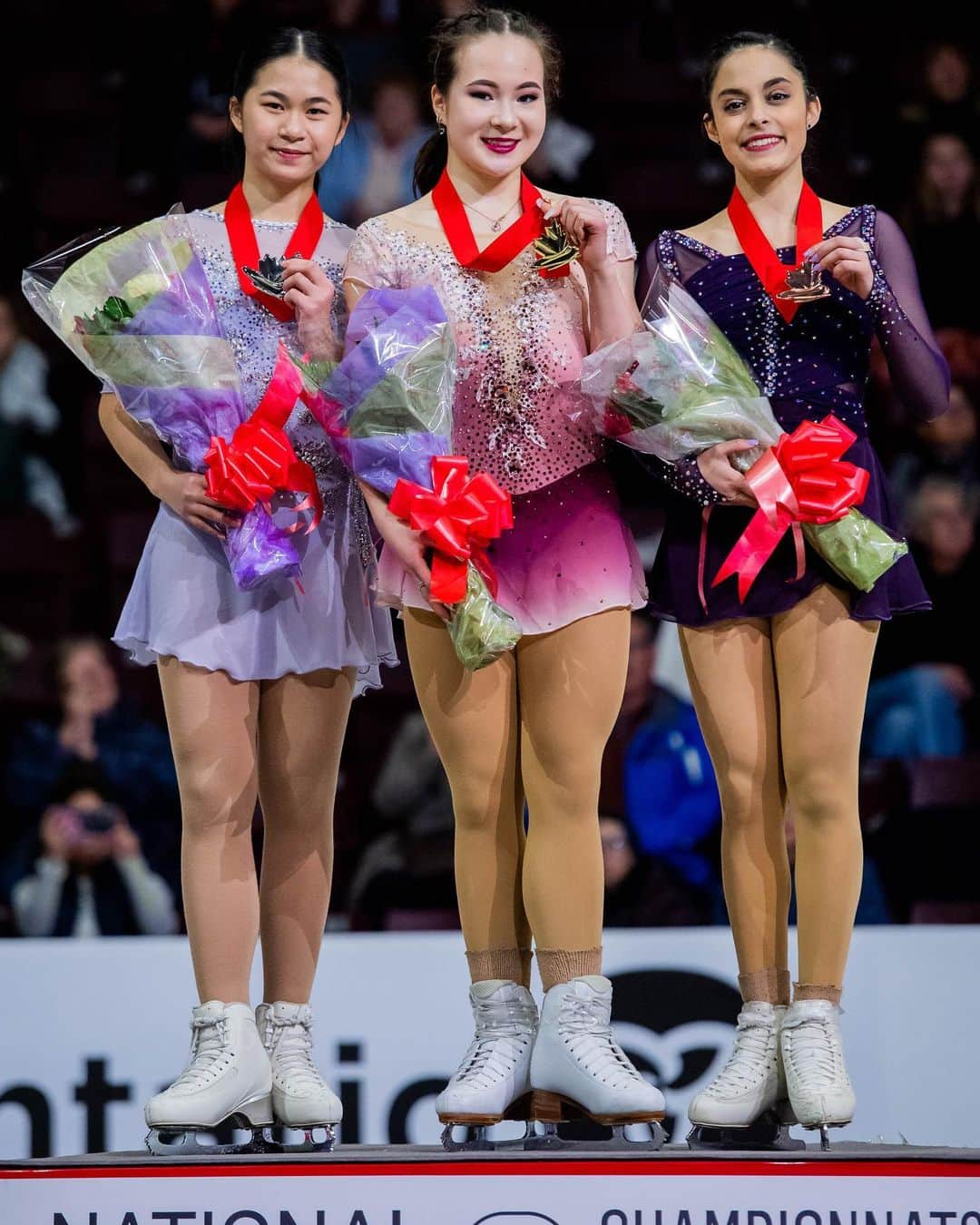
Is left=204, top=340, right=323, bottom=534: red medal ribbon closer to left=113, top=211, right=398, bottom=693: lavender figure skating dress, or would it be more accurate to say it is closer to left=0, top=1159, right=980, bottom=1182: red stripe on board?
left=113, top=211, right=398, bottom=693: lavender figure skating dress

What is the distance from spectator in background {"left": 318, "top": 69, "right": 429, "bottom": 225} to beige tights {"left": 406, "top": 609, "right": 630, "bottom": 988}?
2.74 m

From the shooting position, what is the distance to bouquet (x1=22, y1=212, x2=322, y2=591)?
7.70 feet

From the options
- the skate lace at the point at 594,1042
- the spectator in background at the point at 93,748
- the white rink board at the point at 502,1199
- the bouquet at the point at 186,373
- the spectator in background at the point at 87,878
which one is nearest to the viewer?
the white rink board at the point at 502,1199

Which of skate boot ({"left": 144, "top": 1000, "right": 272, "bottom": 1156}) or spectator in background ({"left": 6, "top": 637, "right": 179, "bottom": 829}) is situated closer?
skate boot ({"left": 144, "top": 1000, "right": 272, "bottom": 1156})

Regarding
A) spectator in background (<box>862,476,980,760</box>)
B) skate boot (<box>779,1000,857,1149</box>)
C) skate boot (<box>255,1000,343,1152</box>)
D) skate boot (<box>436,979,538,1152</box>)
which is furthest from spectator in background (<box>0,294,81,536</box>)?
skate boot (<box>779,1000,857,1149</box>)

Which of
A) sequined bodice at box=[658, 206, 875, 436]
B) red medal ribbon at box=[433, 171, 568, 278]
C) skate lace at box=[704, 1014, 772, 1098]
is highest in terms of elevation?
red medal ribbon at box=[433, 171, 568, 278]

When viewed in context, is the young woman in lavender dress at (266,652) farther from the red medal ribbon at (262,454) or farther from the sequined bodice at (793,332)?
the sequined bodice at (793,332)

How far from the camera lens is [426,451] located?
89.3 inches

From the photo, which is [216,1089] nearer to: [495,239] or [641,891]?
[495,239]

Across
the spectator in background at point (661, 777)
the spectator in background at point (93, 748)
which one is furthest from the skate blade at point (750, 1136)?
the spectator in background at point (93, 748)

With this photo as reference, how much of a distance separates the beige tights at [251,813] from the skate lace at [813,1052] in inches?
27.7

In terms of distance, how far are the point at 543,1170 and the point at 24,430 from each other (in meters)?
3.34

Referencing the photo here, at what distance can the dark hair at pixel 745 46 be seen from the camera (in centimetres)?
245

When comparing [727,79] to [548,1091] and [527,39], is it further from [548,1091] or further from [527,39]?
[548,1091]
